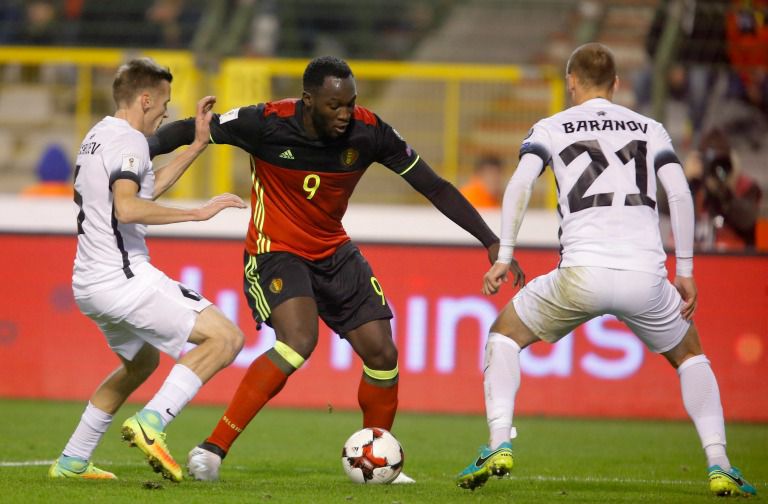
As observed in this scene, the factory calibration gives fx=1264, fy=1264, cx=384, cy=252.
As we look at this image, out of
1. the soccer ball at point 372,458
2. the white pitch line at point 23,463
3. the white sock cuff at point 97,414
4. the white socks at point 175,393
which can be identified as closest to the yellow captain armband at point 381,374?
the soccer ball at point 372,458

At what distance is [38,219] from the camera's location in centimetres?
1229

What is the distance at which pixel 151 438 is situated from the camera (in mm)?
5969

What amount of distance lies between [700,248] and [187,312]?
6273 millimetres

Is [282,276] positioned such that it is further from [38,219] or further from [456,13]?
[456,13]

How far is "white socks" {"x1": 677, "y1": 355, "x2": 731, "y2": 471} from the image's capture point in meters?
6.35

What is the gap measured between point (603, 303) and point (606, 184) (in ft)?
1.91

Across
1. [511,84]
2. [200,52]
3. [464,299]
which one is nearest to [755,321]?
[464,299]

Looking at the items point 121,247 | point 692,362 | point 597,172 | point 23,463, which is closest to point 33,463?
point 23,463

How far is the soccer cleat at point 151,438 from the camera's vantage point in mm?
5934

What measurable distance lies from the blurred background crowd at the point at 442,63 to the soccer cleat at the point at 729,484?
6.05 m

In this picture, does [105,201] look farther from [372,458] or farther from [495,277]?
[495,277]

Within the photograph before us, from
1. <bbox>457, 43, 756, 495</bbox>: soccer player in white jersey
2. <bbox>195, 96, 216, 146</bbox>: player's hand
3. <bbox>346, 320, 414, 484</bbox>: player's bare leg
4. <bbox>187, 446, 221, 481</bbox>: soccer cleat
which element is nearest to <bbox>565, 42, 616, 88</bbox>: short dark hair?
<bbox>457, 43, 756, 495</bbox>: soccer player in white jersey

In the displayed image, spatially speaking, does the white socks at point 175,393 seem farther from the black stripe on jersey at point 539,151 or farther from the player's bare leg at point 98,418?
the black stripe on jersey at point 539,151

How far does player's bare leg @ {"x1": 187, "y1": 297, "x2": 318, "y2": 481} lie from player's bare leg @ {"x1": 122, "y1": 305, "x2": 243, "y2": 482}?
21 cm
